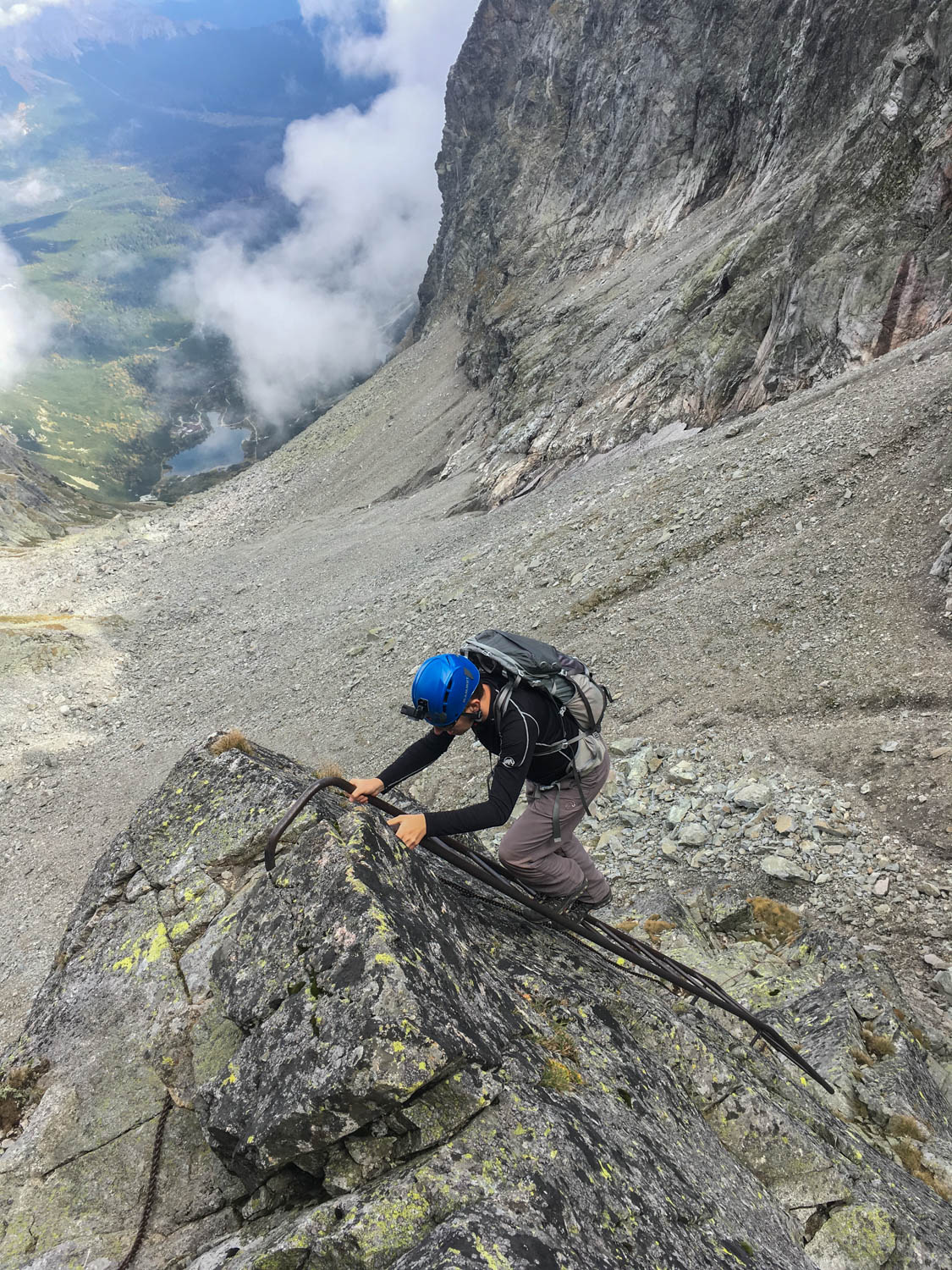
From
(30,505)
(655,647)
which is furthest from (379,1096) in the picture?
(30,505)

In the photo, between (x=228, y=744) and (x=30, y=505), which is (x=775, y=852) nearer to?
(x=228, y=744)

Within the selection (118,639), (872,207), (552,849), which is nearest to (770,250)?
(872,207)

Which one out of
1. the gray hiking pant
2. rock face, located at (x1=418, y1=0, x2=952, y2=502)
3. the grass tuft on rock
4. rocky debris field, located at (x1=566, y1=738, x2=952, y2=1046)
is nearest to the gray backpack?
the gray hiking pant

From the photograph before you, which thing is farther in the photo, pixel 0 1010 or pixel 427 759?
pixel 0 1010

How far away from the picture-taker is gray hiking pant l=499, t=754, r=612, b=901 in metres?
6.80

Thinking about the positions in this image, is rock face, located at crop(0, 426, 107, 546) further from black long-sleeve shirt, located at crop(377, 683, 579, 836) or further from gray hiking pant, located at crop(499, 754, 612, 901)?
gray hiking pant, located at crop(499, 754, 612, 901)

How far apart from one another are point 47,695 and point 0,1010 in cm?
2117

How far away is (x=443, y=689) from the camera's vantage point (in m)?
5.60

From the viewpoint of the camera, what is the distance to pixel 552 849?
22.8ft

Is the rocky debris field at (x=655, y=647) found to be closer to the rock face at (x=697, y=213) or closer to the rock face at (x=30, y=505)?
the rock face at (x=697, y=213)

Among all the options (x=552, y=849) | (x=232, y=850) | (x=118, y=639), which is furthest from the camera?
(x=118, y=639)

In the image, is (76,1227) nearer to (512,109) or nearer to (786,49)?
(786,49)

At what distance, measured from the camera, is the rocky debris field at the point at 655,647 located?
12383mm

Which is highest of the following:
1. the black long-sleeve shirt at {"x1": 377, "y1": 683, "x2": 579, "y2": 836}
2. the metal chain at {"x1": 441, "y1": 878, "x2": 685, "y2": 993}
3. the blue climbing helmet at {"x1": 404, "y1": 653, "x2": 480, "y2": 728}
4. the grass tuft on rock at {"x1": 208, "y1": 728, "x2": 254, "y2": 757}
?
the grass tuft on rock at {"x1": 208, "y1": 728, "x2": 254, "y2": 757}
